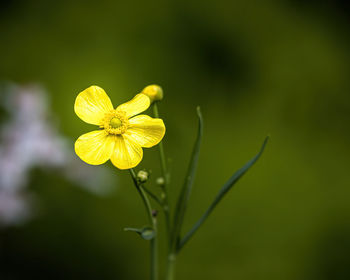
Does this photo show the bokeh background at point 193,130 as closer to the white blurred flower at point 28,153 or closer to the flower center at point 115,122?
the white blurred flower at point 28,153

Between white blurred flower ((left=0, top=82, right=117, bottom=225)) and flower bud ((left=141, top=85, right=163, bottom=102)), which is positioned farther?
white blurred flower ((left=0, top=82, right=117, bottom=225))

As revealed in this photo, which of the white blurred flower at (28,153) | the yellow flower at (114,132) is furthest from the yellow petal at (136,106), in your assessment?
the white blurred flower at (28,153)

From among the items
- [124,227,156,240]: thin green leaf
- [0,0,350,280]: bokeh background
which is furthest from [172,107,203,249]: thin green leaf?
[0,0,350,280]: bokeh background

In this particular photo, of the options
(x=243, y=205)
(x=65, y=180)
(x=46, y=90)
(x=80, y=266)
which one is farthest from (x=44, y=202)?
(x=243, y=205)

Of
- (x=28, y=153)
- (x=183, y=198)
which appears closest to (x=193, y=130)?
(x=28, y=153)

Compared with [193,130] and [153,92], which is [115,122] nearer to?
[153,92]

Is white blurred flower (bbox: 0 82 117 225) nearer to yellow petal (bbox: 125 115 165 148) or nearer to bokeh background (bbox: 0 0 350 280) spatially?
bokeh background (bbox: 0 0 350 280)

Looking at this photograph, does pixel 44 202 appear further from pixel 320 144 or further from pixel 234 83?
pixel 320 144
